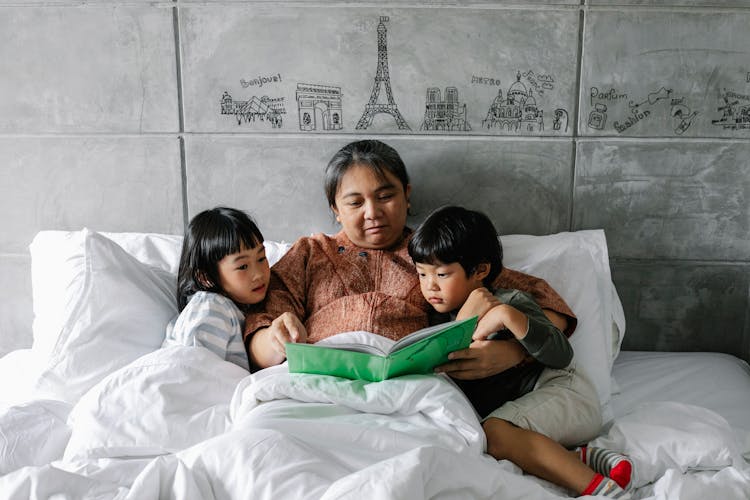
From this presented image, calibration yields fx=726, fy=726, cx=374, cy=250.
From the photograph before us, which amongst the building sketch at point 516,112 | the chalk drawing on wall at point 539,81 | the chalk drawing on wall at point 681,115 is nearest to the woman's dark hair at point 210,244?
the building sketch at point 516,112

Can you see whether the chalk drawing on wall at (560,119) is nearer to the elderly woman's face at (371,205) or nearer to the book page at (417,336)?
the elderly woman's face at (371,205)

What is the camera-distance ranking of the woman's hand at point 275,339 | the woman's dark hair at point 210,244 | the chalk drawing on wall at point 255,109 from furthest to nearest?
the chalk drawing on wall at point 255,109 < the woman's dark hair at point 210,244 < the woman's hand at point 275,339

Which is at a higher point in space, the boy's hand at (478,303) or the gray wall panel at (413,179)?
the gray wall panel at (413,179)

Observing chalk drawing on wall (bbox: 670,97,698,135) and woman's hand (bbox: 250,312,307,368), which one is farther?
chalk drawing on wall (bbox: 670,97,698,135)

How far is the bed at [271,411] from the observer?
1208 mm

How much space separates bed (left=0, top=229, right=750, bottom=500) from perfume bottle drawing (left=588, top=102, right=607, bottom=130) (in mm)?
327

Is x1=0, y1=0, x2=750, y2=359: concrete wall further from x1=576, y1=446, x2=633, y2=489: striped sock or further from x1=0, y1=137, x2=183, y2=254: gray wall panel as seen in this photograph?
x1=576, y1=446, x2=633, y2=489: striped sock

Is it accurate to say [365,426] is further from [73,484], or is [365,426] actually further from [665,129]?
[665,129]

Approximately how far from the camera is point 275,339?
1711mm

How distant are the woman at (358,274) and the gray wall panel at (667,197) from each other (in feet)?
1.57

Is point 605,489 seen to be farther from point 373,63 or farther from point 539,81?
point 373,63

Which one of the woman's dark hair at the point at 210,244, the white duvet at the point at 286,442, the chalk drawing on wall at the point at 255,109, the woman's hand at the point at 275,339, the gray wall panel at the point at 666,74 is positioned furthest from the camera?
the chalk drawing on wall at the point at 255,109

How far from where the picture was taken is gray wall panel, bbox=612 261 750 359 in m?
2.22

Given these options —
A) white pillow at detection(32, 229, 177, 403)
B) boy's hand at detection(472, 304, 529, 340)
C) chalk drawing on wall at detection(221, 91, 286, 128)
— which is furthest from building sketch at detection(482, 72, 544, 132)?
white pillow at detection(32, 229, 177, 403)
